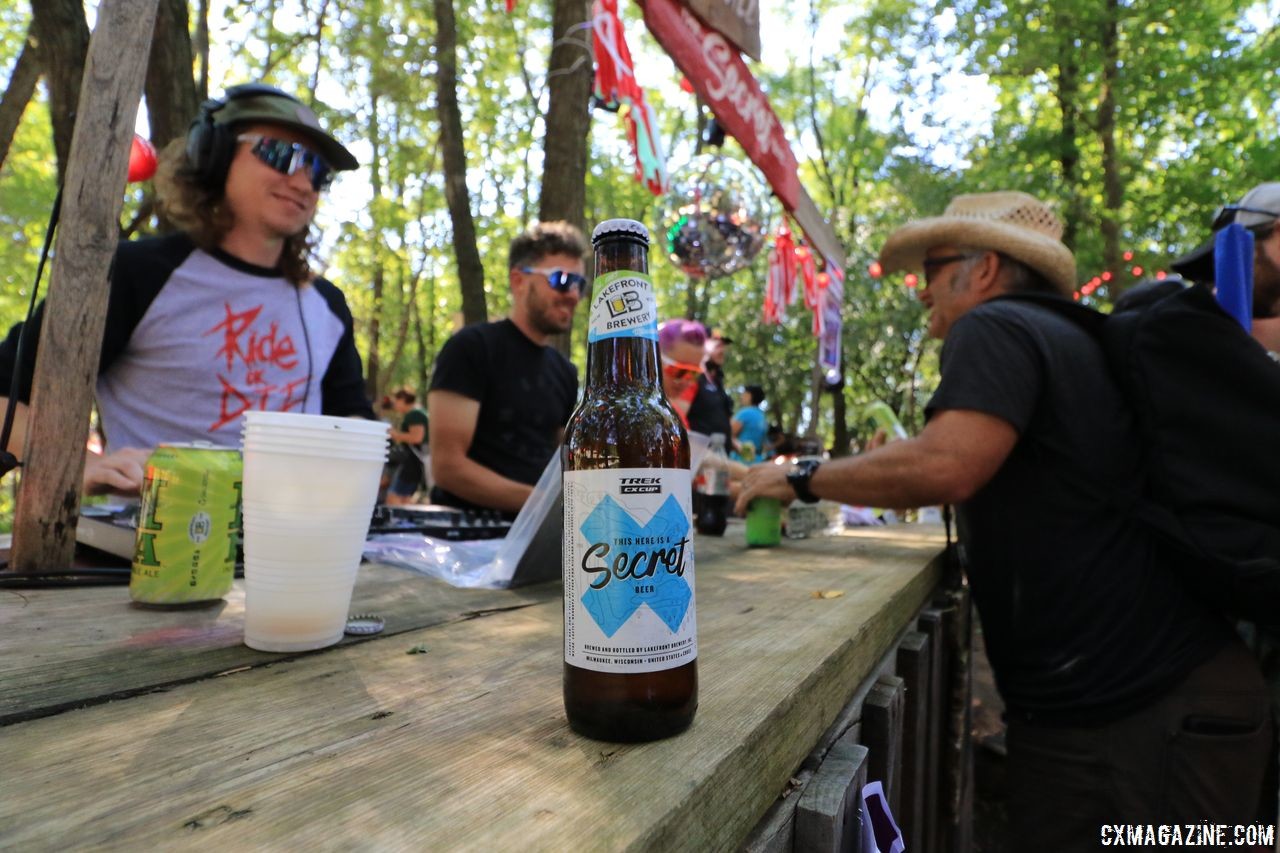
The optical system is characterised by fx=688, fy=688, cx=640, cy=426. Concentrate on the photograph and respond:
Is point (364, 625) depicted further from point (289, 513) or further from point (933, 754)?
point (933, 754)

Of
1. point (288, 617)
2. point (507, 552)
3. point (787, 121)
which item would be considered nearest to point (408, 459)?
point (507, 552)

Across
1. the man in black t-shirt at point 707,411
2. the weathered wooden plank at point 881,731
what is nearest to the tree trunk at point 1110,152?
the man in black t-shirt at point 707,411

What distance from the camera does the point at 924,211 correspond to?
12023 mm

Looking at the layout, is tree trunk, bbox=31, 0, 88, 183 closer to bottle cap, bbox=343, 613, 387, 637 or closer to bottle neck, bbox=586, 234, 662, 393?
bottle cap, bbox=343, 613, 387, 637

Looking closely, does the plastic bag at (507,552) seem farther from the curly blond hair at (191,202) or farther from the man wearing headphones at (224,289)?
the curly blond hair at (191,202)

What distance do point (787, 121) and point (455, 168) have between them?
46.8 ft

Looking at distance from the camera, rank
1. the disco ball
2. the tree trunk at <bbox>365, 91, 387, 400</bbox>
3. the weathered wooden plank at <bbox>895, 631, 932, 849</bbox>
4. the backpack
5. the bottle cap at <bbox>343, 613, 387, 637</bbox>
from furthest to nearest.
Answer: the tree trunk at <bbox>365, 91, 387, 400</bbox>, the disco ball, the weathered wooden plank at <bbox>895, 631, 932, 849</bbox>, the backpack, the bottle cap at <bbox>343, 613, 387, 637</bbox>

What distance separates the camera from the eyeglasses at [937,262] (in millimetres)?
2564

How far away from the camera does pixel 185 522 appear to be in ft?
3.72

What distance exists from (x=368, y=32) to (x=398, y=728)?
10.7 meters

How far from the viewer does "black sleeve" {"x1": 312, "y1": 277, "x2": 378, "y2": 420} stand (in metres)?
2.35

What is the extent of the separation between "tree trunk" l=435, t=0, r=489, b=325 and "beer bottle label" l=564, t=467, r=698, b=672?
21.3 ft

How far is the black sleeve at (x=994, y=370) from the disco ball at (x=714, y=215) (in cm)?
333

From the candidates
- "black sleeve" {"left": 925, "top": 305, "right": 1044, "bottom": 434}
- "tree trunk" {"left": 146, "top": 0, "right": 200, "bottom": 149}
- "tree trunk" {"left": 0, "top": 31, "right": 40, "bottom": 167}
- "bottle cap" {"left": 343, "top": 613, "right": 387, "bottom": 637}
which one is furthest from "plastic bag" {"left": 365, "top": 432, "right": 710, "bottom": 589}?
"tree trunk" {"left": 0, "top": 31, "right": 40, "bottom": 167}
